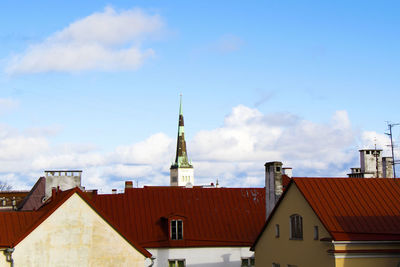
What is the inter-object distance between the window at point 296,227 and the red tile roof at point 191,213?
12.0 meters

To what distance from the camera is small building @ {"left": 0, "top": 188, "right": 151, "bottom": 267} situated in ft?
110

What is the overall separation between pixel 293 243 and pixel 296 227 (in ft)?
3.02

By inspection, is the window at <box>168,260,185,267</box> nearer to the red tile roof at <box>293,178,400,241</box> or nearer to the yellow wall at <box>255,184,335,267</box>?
the yellow wall at <box>255,184,335,267</box>

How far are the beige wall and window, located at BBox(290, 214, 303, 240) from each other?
9.36 metres

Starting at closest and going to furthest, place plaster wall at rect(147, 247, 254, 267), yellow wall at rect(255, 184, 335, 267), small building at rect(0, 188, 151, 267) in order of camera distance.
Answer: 1. yellow wall at rect(255, 184, 335, 267)
2. small building at rect(0, 188, 151, 267)
3. plaster wall at rect(147, 247, 254, 267)

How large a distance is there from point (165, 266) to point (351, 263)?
1903 centimetres

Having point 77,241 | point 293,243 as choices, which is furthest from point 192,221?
point 293,243

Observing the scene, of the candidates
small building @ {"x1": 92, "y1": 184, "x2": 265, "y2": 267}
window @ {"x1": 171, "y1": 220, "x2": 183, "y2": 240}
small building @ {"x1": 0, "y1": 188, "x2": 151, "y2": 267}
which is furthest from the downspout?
window @ {"x1": 171, "y1": 220, "x2": 183, "y2": 240}

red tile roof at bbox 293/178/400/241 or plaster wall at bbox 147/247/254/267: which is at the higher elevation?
red tile roof at bbox 293/178/400/241

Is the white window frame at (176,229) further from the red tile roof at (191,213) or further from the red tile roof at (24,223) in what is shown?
the red tile roof at (24,223)

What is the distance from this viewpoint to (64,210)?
34.3m

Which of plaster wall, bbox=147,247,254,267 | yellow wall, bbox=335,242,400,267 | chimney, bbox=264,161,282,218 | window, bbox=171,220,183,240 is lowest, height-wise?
plaster wall, bbox=147,247,254,267

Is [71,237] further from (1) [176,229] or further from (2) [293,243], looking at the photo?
(2) [293,243]

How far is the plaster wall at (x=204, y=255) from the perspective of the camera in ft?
145
